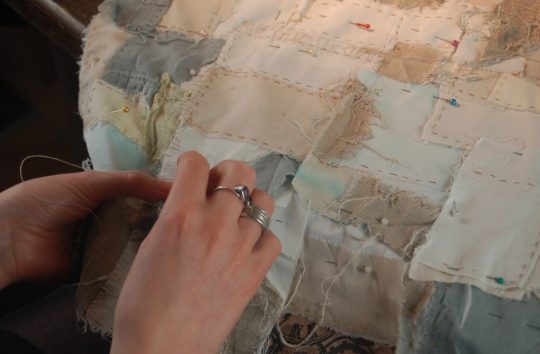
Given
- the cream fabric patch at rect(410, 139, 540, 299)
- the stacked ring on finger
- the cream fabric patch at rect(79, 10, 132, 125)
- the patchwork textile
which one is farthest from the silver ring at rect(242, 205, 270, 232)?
the cream fabric patch at rect(79, 10, 132, 125)

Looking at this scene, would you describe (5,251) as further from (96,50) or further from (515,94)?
(515,94)

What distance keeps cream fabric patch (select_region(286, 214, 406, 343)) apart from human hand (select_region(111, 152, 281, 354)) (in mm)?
113

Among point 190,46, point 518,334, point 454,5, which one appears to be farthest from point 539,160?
point 190,46

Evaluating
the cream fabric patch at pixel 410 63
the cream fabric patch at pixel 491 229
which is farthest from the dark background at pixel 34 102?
the cream fabric patch at pixel 491 229

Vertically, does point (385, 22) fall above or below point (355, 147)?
above

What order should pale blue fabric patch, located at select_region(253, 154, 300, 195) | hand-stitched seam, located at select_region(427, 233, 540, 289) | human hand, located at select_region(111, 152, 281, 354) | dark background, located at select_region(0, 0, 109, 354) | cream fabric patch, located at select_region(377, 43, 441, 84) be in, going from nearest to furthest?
human hand, located at select_region(111, 152, 281, 354) → hand-stitched seam, located at select_region(427, 233, 540, 289) → pale blue fabric patch, located at select_region(253, 154, 300, 195) → cream fabric patch, located at select_region(377, 43, 441, 84) → dark background, located at select_region(0, 0, 109, 354)

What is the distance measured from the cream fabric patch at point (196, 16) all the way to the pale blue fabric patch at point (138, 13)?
2cm

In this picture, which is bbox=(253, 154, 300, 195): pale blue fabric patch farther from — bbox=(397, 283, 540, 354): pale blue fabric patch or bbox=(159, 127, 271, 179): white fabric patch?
bbox=(397, 283, 540, 354): pale blue fabric patch

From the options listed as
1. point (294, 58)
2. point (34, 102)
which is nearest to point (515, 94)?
point (294, 58)

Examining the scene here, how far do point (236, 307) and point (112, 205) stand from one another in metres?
0.30

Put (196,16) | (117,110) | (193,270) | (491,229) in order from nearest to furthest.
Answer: (193,270), (491,229), (117,110), (196,16)

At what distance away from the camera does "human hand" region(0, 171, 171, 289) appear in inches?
27.4

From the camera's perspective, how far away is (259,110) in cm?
79

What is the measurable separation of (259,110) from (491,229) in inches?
15.8
